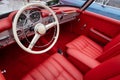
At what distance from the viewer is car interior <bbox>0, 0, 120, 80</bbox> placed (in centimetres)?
131

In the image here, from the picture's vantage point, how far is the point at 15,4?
1745mm

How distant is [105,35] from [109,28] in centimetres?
13

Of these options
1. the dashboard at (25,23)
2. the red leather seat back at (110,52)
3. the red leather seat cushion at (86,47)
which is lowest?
the red leather seat cushion at (86,47)

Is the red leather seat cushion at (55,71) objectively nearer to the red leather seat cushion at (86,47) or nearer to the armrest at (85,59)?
the armrest at (85,59)

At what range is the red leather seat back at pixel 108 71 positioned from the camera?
0.99 metres

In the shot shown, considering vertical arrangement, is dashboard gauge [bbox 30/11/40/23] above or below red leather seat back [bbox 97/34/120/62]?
above

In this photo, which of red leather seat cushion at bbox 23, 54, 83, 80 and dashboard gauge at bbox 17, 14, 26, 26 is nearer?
dashboard gauge at bbox 17, 14, 26, 26

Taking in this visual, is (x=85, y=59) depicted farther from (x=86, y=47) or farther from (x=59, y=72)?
(x=86, y=47)

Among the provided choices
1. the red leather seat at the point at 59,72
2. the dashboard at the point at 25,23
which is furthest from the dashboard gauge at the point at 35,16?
the red leather seat at the point at 59,72

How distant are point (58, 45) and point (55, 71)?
3.53ft

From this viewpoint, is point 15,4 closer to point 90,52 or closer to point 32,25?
point 32,25

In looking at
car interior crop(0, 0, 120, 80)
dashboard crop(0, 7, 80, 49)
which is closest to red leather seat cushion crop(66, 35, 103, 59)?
car interior crop(0, 0, 120, 80)

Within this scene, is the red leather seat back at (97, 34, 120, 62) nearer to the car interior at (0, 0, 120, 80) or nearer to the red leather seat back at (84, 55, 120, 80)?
the car interior at (0, 0, 120, 80)

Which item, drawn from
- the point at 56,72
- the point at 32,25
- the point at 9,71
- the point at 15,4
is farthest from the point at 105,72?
the point at 9,71
